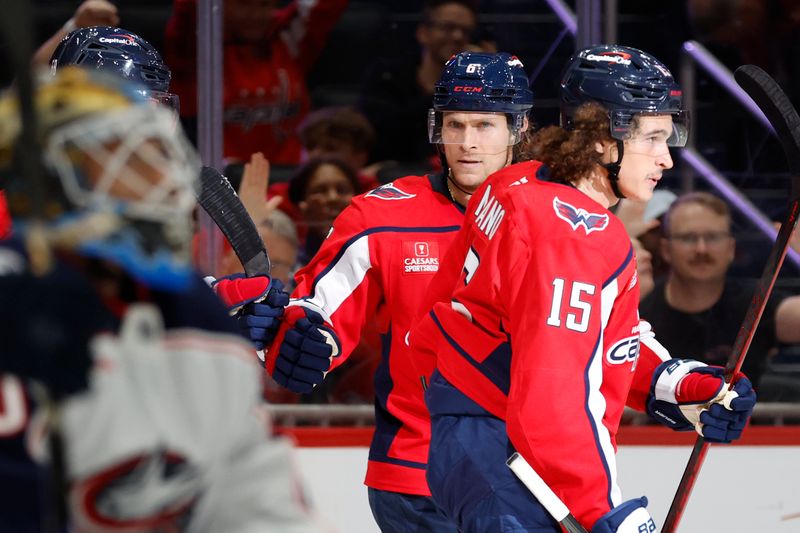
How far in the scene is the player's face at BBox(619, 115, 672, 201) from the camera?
2086 millimetres

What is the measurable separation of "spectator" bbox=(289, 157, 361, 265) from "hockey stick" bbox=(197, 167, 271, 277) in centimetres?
124

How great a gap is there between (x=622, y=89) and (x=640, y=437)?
1.44 metres

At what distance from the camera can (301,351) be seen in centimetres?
243

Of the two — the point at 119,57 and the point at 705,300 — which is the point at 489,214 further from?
the point at 705,300

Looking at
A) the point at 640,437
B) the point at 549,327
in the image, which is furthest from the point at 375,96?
the point at 549,327

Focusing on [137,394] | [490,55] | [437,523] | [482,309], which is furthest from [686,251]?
[137,394]

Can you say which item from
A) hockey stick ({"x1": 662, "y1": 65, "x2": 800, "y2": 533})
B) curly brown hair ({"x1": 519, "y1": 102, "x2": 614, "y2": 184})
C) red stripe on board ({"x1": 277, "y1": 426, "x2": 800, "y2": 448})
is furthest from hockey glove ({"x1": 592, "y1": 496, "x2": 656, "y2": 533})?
red stripe on board ({"x1": 277, "y1": 426, "x2": 800, "y2": 448})

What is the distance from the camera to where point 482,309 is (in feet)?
6.34

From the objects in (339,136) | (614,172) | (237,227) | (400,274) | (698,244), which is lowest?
(698,244)

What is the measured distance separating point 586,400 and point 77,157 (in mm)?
978

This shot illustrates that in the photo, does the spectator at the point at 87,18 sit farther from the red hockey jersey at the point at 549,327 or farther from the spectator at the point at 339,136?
the red hockey jersey at the point at 549,327

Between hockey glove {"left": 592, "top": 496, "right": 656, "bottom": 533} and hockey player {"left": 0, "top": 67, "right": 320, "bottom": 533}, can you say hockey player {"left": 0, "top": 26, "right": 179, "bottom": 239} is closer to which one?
hockey glove {"left": 592, "top": 496, "right": 656, "bottom": 533}

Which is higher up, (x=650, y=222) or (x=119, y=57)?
(x=119, y=57)

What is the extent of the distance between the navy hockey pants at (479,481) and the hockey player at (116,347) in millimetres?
890
